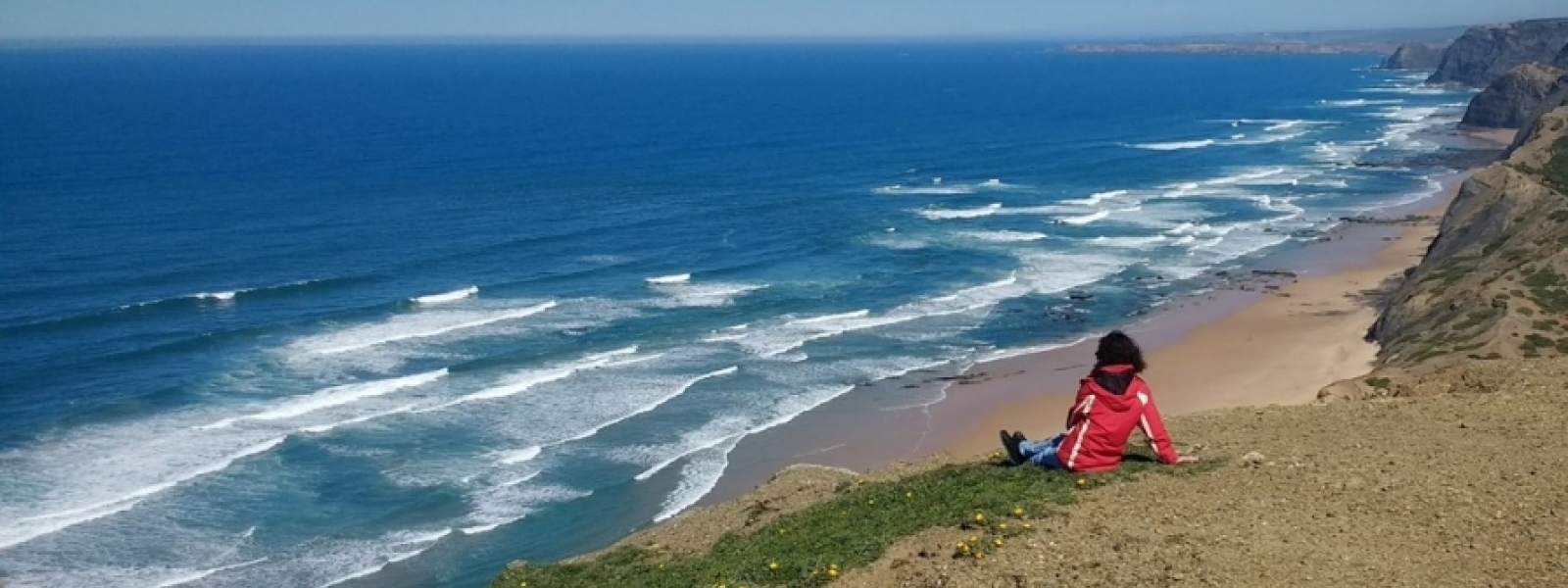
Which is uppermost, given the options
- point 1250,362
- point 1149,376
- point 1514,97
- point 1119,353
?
point 1119,353

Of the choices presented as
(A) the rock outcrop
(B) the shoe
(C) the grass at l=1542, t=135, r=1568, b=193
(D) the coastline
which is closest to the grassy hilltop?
(B) the shoe

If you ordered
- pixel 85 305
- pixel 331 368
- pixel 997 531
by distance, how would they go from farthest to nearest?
1. pixel 85 305
2. pixel 331 368
3. pixel 997 531

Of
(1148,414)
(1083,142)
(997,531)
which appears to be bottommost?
(1083,142)

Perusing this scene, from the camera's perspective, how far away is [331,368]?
42.0m

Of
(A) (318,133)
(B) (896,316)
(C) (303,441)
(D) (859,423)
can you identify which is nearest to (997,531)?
(D) (859,423)

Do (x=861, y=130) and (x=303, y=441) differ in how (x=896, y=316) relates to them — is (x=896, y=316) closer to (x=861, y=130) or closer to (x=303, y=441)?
(x=303, y=441)

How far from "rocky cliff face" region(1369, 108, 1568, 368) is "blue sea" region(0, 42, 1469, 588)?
390 inches

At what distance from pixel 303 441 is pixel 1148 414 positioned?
2692 centimetres

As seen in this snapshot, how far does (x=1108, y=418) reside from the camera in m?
14.4

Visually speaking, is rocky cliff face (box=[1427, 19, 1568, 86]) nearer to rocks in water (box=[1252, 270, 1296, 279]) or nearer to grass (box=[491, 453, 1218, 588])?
rocks in water (box=[1252, 270, 1296, 279])

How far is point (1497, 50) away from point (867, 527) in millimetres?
186497

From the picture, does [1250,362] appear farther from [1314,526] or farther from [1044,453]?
[1314,526]

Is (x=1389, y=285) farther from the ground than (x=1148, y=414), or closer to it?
closer to it

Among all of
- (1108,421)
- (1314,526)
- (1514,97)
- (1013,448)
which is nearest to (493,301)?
(1013,448)
